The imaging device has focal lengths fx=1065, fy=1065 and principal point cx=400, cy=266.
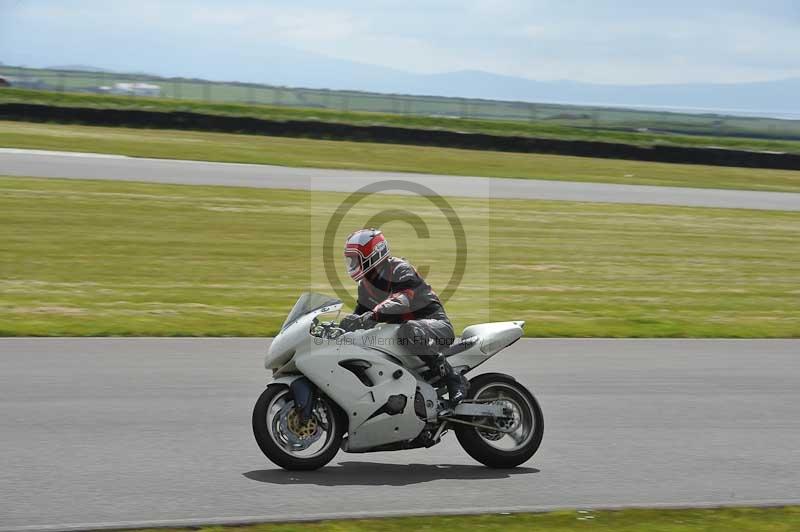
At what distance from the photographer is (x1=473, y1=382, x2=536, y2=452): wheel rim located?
7340 mm

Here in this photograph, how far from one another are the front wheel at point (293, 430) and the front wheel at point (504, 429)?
884 mm

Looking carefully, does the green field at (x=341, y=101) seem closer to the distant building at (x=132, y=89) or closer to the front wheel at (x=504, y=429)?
the distant building at (x=132, y=89)

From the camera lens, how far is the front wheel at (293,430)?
6.84 metres

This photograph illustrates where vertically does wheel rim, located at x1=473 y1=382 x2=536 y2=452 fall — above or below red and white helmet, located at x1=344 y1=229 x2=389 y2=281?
below

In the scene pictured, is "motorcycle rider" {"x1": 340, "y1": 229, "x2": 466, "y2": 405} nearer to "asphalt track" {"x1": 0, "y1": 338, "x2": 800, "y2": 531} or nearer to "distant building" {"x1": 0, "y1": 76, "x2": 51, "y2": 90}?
"asphalt track" {"x1": 0, "y1": 338, "x2": 800, "y2": 531}

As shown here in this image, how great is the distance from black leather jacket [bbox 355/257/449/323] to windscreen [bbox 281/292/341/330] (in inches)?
11.0

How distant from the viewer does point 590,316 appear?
1448 cm

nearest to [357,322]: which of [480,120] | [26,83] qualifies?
[480,120]

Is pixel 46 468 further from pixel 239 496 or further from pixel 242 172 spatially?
pixel 242 172

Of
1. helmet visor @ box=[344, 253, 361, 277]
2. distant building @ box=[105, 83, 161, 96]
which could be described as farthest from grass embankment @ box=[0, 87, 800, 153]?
helmet visor @ box=[344, 253, 361, 277]

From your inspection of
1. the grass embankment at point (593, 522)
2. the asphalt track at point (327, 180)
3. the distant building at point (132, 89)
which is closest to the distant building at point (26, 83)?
the distant building at point (132, 89)

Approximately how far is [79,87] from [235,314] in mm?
43807

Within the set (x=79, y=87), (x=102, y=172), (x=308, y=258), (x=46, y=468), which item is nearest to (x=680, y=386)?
(x=46, y=468)

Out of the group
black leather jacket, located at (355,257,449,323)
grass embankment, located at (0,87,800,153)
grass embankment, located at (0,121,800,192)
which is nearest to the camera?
black leather jacket, located at (355,257,449,323)
